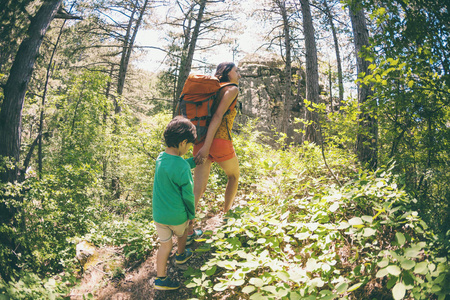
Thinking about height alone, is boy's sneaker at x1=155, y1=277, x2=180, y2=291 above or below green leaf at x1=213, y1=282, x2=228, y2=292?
below

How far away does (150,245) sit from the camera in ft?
10.5

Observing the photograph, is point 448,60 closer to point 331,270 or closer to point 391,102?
point 391,102

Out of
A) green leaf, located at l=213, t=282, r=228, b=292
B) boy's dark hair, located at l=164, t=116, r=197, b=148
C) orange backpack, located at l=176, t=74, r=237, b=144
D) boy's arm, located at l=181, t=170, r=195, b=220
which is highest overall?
orange backpack, located at l=176, t=74, r=237, b=144

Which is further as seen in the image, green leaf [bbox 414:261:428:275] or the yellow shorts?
the yellow shorts

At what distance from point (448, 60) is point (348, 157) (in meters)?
1.98

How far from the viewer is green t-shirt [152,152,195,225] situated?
7.58 feet

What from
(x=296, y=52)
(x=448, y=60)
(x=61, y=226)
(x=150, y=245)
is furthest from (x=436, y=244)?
(x=296, y=52)

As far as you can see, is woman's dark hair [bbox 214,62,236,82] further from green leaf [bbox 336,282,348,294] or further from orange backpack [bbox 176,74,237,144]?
green leaf [bbox 336,282,348,294]

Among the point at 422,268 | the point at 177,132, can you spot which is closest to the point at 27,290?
the point at 177,132

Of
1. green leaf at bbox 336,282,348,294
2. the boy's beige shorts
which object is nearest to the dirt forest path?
the boy's beige shorts

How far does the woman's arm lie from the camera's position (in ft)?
8.75

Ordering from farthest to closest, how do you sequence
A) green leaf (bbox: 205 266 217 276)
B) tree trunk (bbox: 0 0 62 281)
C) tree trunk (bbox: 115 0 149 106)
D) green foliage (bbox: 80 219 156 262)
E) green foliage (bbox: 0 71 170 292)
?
tree trunk (bbox: 115 0 149 106)
tree trunk (bbox: 0 0 62 281)
green foliage (bbox: 0 71 170 292)
green foliage (bbox: 80 219 156 262)
green leaf (bbox: 205 266 217 276)

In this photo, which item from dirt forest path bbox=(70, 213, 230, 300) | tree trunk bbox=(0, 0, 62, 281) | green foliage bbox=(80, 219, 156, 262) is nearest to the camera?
dirt forest path bbox=(70, 213, 230, 300)

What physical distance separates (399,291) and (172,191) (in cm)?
177
